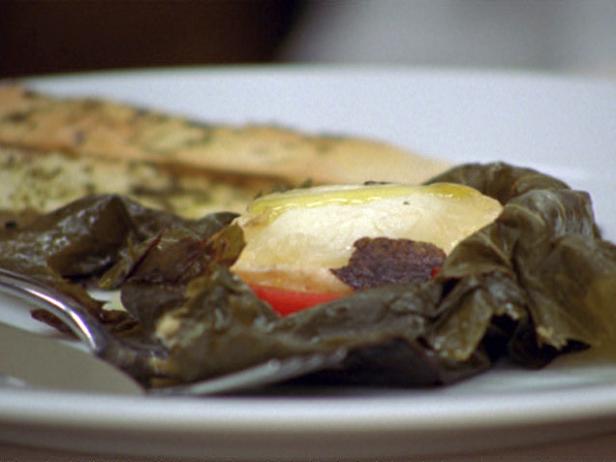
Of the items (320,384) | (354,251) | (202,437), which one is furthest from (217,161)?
(202,437)

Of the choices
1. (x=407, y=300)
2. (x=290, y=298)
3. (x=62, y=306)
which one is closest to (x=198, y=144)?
(x=62, y=306)

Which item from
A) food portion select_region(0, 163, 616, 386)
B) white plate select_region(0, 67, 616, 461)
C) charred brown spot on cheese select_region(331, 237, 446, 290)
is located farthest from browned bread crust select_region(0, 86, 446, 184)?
charred brown spot on cheese select_region(331, 237, 446, 290)

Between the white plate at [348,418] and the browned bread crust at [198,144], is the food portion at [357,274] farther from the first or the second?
the browned bread crust at [198,144]

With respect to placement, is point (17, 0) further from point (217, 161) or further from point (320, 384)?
point (320, 384)

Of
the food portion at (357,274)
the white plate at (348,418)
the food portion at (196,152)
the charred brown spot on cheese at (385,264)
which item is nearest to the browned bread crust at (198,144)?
the food portion at (196,152)

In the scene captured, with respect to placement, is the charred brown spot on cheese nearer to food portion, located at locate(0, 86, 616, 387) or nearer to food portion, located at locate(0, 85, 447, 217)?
food portion, located at locate(0, 86, 616, 387)

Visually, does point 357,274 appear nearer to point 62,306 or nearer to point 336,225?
point 336,225
